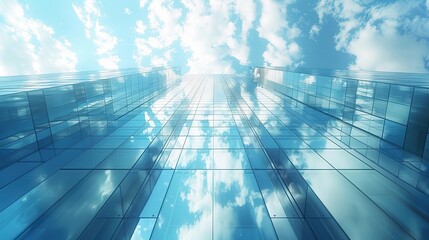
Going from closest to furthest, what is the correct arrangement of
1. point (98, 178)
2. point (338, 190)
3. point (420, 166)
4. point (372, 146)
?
1. point (338, 190)
2. point (98, 178)
3. point (420, 166)
4. point (372, 146)

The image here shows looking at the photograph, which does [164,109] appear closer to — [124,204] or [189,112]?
[189,112]

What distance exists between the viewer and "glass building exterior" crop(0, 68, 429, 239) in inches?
321

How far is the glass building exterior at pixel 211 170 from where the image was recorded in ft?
26.8

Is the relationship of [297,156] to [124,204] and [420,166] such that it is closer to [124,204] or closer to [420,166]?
[420,166]

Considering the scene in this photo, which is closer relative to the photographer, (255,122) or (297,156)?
(297,156)

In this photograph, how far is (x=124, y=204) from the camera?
9281 millimetres

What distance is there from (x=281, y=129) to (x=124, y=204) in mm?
14094

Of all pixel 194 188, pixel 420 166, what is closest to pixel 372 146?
pixel 420 166

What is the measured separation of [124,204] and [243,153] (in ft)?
25.9

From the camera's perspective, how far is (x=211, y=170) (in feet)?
40.7

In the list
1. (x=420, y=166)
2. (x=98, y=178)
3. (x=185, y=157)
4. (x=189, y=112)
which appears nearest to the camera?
(x=98, y=178)

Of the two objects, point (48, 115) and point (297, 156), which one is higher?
point (48, 115)

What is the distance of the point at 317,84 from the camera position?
90.1 ft

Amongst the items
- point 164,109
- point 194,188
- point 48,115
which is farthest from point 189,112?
point 194,188
